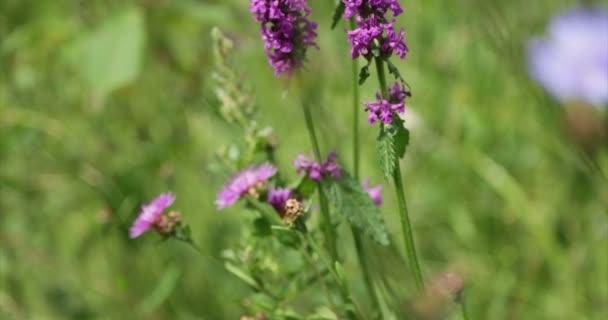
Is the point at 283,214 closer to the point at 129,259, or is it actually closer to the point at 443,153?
the point at 129,259

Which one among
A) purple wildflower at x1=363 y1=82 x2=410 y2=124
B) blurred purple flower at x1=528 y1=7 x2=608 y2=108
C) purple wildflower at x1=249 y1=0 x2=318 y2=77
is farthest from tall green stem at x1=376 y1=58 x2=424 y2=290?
blurred purple flower at x1=528 y1=7 x2=608 y2=108

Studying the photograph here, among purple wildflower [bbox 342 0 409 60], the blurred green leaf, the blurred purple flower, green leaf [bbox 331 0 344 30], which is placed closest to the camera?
purple wildflower [bbox 342 0 409 60]

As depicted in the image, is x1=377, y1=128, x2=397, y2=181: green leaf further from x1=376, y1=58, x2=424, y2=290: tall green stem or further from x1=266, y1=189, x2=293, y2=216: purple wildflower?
x1=266, y1=189, x2=293, y2=216: purple wildflower

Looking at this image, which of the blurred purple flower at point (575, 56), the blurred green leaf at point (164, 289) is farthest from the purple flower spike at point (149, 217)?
the blurred purple flower at point (575, 56)

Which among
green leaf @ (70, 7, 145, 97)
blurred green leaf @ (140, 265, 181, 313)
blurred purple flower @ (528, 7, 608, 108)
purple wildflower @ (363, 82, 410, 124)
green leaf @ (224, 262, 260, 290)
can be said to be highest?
green leaf @ (70, 7, 145, 97)

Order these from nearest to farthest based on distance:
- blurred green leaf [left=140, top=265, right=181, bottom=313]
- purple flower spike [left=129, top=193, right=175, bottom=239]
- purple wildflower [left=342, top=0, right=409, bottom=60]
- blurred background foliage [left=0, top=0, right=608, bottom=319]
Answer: purple wildflower [left=342, top=0, right=409, bottom=60]
purple flower spike [left=129, top=193, right=175, bottom=239]
blurred green leaf [left=140, top=265, right=181, bottom=313]
blurred background foliage [left=0, top=0, right=608, bottom=319]

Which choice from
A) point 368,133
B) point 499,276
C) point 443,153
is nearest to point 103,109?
point 368,133

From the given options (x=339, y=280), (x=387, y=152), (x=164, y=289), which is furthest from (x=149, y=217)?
(x=164, y=289)

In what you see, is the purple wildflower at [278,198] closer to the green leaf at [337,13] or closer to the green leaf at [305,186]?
the green leaf at [305,186]
